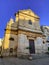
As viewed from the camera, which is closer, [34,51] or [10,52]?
[10,52]

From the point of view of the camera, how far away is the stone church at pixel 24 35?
16.6 meters


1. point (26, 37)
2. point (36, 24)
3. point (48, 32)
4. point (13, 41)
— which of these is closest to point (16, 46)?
point (13, 41)

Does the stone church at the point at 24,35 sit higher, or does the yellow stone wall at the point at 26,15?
the yellow stone wall at the point at 26,15

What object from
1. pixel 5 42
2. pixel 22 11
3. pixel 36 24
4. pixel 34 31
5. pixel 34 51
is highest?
pixel 22 11

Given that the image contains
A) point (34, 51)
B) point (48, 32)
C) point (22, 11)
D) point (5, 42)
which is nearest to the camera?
point (5, 42)

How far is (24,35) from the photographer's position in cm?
1786

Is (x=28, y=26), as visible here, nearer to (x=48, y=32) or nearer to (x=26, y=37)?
(x=26, y=37)

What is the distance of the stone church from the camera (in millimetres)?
16578

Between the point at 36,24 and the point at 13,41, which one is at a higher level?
the point at 36,24

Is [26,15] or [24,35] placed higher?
[26,15]

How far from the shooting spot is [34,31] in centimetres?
1900

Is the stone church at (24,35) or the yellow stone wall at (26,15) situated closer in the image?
the stone church at (24,35)

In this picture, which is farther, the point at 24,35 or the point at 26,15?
the point at 26,15

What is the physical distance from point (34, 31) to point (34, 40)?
1.67 metres
